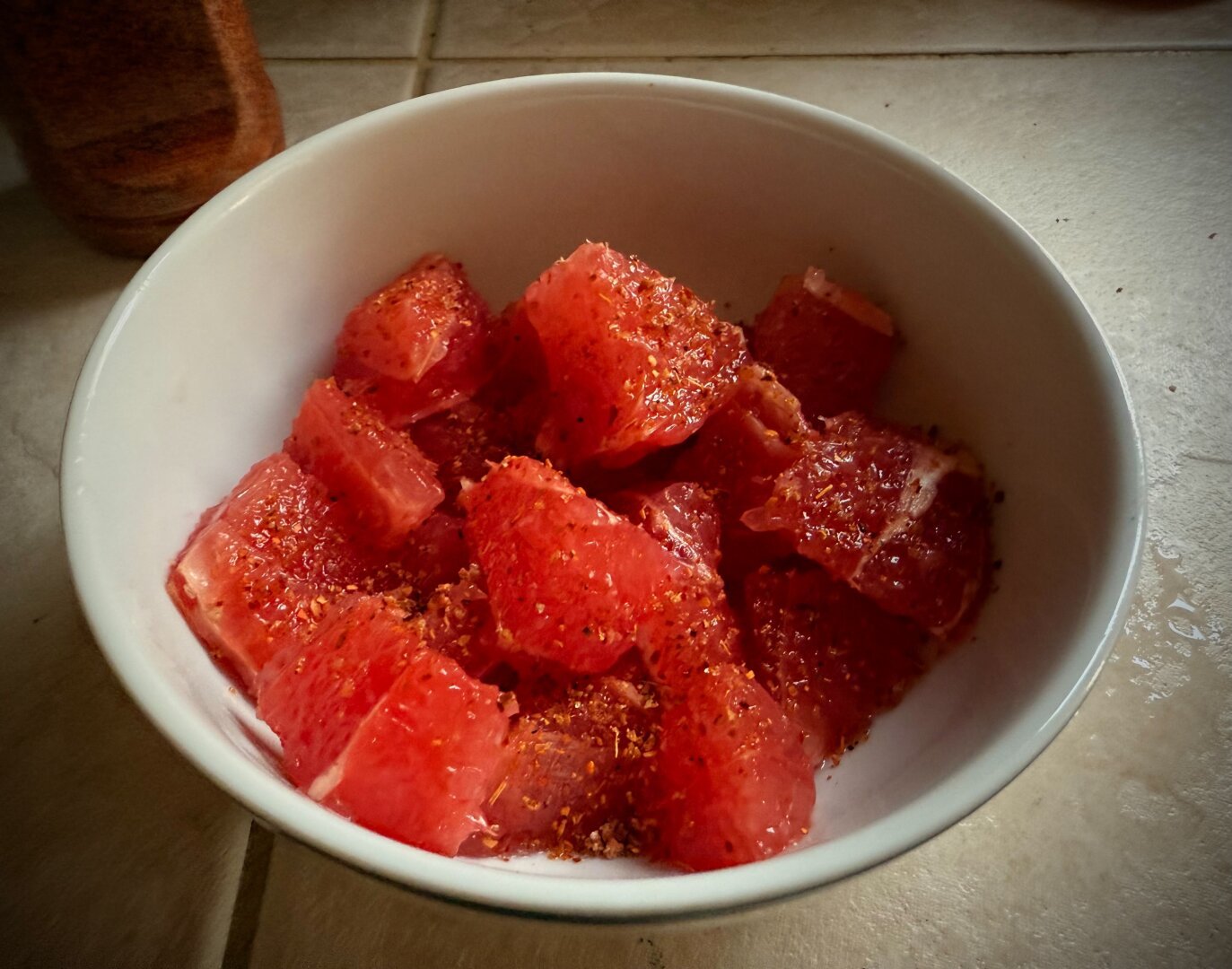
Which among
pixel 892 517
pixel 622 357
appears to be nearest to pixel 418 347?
pixel 622 357

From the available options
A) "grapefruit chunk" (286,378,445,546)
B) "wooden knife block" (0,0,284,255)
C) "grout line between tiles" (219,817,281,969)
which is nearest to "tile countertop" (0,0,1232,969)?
"grout line between tiles" (219,817,281,969)

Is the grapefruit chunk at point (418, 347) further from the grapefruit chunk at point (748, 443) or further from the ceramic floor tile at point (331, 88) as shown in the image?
the ceramic floor tile at point (331, 88)

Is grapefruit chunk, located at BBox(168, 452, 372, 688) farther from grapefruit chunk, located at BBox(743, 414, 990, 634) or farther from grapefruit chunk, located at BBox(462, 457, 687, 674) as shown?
grapefruit chunk, located at BBox(743, 414, 990, 634)

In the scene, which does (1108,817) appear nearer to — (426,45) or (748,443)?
(748,443)

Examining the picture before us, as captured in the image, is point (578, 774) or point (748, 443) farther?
point (748, 443)

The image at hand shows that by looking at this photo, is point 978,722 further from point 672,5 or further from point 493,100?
point 672,5

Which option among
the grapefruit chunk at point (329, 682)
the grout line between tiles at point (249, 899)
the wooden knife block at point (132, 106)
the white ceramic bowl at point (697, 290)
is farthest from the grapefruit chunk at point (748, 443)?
the wooden knife block at point (132, 106)
